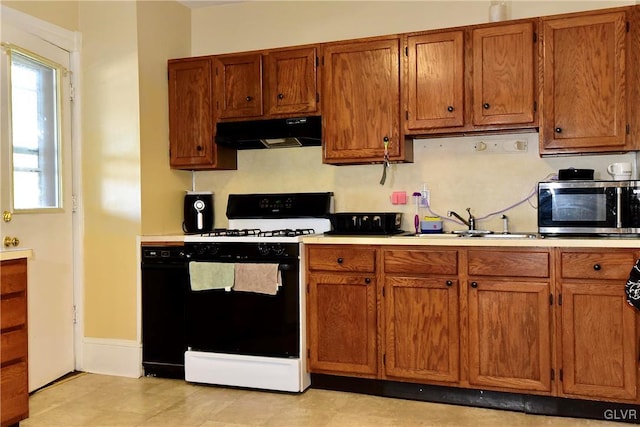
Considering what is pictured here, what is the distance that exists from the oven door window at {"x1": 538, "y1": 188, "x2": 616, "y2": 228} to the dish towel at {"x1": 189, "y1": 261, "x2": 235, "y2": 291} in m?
1.85

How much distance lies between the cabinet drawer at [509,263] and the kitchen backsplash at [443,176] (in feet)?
2.08

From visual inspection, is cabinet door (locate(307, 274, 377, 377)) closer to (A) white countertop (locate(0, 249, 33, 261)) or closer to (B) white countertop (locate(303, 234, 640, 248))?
(B) white countertop (locate(303, 234, 640, 248))

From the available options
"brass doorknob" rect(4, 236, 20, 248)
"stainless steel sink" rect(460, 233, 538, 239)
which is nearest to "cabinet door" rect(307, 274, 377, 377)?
"stainless steel sink" rect(460, 233, 538, 239)

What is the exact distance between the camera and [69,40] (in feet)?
12.5

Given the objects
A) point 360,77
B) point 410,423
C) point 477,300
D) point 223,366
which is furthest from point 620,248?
point 223,366

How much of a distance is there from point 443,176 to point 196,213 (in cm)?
181

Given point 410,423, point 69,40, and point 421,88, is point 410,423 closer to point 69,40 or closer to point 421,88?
point 421,88

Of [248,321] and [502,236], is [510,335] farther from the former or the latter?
[248,321]

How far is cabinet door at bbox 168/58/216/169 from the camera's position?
3.93 metres

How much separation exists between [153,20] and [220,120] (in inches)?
33.4

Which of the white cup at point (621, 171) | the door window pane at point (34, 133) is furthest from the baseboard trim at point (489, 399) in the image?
the door window pane at point (34, 133)

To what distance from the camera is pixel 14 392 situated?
266 cm

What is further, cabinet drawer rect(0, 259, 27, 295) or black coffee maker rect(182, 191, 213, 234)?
black coffee maker rect(182, 191, 213, 234)

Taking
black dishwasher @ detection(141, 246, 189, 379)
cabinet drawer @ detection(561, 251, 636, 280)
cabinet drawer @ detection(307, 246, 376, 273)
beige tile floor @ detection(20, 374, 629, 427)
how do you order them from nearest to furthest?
1. cabinet drawer @ detection(561, 251, 636, 280)
2. beige tile floor @ detection(20, 374, 629, 427)
3. cabinet drawer @ detection(307, 246, 376, 273)
4. black dishwasher @ detection(141, 246, 189, 379)
